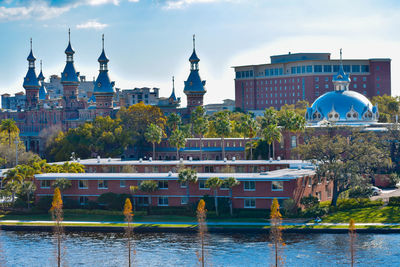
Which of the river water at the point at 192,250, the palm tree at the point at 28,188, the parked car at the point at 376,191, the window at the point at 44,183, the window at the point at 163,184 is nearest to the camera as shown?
the river water at the point at 192,250

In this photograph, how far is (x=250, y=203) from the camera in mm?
91312

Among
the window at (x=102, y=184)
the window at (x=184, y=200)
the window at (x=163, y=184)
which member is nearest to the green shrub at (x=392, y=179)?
the window at (x=184, y=200)

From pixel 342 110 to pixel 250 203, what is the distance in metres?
56.0

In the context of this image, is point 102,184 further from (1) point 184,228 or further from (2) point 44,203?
(1) point 184,228

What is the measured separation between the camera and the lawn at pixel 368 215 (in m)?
86.4

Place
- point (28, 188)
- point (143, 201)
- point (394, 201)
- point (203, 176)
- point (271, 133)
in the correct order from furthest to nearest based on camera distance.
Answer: point (271, 133)
point (28, 188)
point (143, 201)
point (203, 176)
point (394, 201)

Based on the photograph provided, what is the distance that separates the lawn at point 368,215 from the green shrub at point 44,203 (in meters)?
35.7

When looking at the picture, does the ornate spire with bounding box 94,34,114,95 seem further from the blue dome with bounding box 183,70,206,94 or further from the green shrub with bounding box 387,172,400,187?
the green shrub with bounding box 387,172,400,187

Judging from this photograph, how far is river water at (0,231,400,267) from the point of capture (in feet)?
230

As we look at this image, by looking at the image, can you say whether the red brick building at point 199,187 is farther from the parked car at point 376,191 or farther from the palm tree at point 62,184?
the parked car at point 376,191

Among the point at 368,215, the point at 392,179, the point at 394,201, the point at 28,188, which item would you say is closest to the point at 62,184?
the point at 28,188

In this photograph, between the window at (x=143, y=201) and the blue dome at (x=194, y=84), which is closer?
the window at (x=143, y=201)

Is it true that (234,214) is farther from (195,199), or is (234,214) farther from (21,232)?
(21,232)

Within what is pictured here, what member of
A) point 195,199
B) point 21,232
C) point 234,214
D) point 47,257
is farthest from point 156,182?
point 47,257
